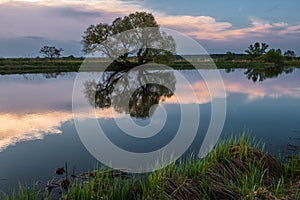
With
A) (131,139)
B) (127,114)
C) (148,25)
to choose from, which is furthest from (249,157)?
(148,25)

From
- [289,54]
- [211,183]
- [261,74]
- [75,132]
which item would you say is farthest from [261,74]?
[289,54]

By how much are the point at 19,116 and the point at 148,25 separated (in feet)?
78.3

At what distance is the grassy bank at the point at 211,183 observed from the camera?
3279 mm

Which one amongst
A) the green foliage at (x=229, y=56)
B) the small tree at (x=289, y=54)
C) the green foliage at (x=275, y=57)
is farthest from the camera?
Result: the small tree at (x=289, y=54)

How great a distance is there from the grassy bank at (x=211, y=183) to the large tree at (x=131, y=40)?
25662mm

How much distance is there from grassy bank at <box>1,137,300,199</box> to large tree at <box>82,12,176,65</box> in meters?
25.7

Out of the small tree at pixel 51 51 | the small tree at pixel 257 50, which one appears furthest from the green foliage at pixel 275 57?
the small tree at pixel 51 51

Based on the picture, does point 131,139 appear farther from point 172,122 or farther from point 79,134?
point 172,122

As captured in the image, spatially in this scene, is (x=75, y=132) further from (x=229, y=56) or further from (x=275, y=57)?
(x=229, y=56)

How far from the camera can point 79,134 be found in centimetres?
752

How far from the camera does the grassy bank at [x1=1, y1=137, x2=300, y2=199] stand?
328 cm

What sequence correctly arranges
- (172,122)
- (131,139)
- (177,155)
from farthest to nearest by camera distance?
1. (172,122)
2. (131,139)
3. (177,155)

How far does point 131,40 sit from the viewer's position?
29859mm

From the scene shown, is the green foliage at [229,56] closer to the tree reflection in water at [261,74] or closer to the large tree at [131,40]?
the tree reflection in water at [261,74]
